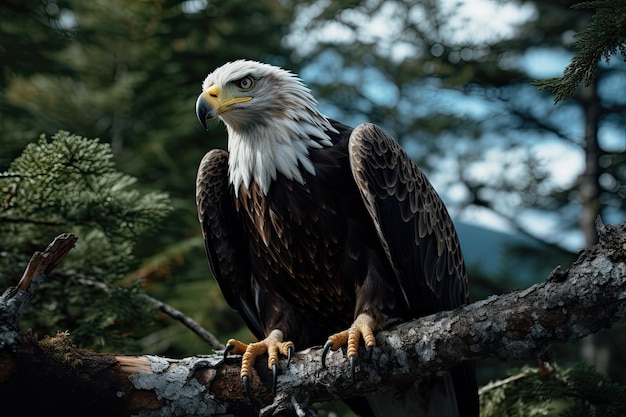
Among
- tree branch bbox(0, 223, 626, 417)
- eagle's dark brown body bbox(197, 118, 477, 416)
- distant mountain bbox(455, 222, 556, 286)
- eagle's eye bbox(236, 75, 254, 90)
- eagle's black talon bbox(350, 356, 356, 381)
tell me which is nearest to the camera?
tree branch bbox(0, 223, 626, 417)

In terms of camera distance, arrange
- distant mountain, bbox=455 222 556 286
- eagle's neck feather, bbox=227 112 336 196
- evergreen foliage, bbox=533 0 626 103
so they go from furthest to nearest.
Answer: distant mountain, bbox=455 222 556 286
eagle's neck feather, bbox=227 112 336 196
evergreen foliage, bbox=533 0 626 103

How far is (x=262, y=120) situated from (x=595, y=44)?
2.10 m

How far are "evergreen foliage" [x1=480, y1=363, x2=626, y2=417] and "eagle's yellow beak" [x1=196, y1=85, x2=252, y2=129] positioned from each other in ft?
7.21

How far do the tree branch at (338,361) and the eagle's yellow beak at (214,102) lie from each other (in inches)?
51.6

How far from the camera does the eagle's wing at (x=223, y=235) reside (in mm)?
4383

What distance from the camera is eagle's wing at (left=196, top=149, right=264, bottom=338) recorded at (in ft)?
14.4

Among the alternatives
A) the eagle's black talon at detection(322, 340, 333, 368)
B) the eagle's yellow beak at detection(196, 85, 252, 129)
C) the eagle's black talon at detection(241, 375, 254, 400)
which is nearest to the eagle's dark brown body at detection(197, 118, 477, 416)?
the eagle's black talon at detection(322, 340, 333, 368)

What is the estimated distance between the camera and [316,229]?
156 inches

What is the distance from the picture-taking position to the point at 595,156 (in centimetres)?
867

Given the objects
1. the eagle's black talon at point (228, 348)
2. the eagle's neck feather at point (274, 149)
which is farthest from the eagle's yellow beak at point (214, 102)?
the eagle's black talon at point (228, 348)

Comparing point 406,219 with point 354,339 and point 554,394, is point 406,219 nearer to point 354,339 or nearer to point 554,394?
point 354,339

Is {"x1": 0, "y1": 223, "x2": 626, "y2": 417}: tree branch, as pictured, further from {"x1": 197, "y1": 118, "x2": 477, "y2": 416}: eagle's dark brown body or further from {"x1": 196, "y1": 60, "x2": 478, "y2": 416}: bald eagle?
{"x1": 197, "y1": 118, "x2": 477, "y2": 416}: eagle's dark brown body

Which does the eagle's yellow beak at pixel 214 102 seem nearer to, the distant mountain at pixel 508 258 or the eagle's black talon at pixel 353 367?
the eagle's black talon at pixel 353 367

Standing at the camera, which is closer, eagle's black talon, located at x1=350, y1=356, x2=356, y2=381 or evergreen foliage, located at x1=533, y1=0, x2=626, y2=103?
evergreen foliage, located at x1=533, y1=0, x2=626, y2=103
